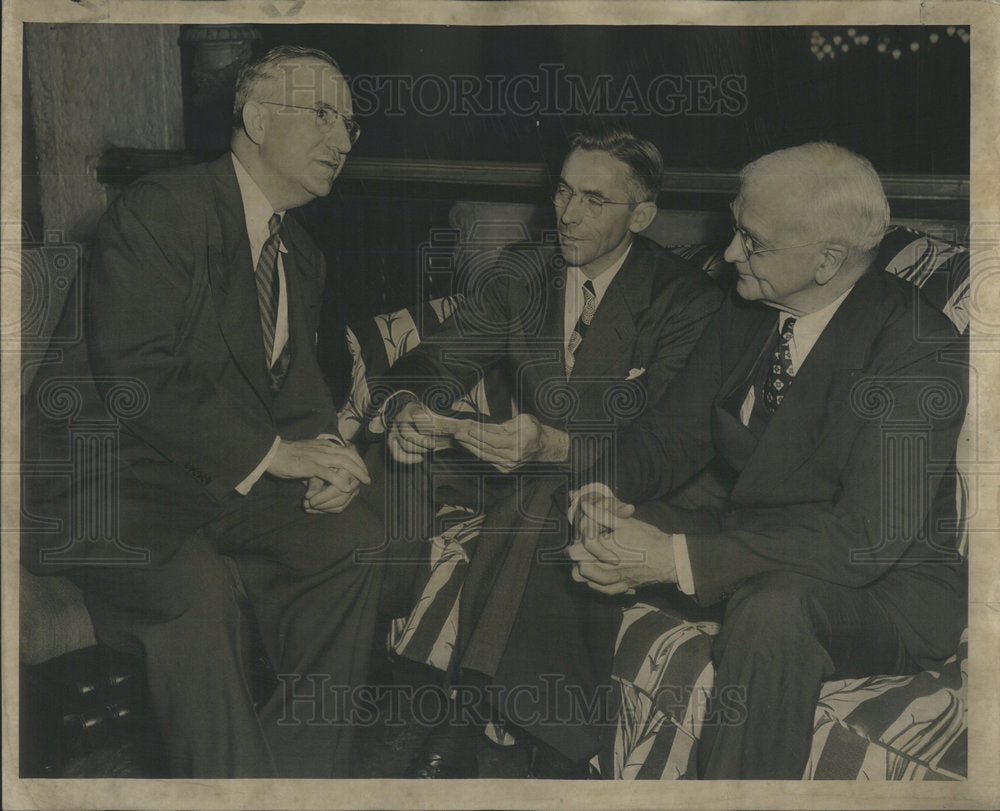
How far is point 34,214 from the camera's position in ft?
11.8

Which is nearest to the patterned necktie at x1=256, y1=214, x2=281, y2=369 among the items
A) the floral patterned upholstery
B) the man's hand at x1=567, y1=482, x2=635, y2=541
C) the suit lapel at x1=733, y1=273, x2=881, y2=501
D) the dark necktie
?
the dark necktie

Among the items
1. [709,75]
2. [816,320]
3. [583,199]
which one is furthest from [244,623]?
[709,75]

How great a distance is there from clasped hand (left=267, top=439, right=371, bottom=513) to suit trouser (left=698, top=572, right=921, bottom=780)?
4.51 ft

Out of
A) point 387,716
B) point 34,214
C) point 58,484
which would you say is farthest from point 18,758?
point 34,214

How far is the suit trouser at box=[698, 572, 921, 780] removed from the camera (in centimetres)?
349

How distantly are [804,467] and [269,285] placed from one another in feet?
6.45

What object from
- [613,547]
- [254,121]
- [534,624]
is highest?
[254,121]

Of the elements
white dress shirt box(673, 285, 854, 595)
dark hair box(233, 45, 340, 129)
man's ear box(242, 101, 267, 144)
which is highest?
dark hair box(233, 45, 340, 129)

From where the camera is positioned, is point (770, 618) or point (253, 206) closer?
point (770, 618)

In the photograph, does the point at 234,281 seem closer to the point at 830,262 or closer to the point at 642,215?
the point at 642,215

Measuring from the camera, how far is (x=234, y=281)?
3.56 m

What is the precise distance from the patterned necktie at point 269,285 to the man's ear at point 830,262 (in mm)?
1890

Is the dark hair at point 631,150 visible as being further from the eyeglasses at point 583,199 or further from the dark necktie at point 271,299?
the dark necktie at point 271,299

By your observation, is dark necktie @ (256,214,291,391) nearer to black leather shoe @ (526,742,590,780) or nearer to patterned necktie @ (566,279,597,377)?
patterned necktie @ (566,279,597,377)
